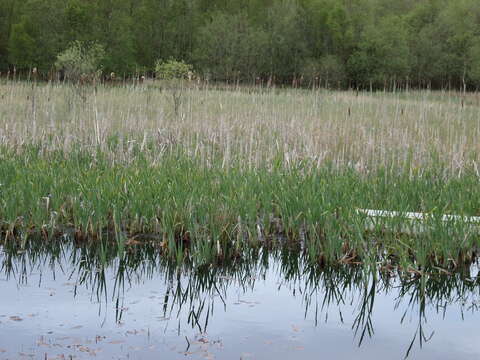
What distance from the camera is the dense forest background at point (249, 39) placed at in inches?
1156

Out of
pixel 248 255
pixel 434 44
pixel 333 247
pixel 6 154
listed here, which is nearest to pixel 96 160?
pixel 6 154

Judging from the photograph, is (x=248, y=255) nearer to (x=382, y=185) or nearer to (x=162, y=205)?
(x=162, y=205)

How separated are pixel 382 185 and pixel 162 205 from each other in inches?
83.2

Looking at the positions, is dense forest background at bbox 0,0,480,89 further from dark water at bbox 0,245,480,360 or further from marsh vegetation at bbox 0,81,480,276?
dark water at bbox 0,245,480,360

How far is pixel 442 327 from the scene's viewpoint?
3.95 metres

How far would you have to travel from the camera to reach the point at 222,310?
411 centimetres

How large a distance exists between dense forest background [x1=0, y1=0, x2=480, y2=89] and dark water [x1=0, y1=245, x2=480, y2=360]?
23.9 meters

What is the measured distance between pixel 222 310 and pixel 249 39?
3307 cm

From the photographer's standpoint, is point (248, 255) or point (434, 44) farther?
point (434, 44)

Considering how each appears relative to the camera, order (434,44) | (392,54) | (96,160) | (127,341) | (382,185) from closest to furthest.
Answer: (127,341), (382,185), (96,160), (392,54), (434,44)

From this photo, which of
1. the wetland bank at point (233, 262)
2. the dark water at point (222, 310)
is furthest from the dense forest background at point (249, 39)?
the dark water at point (222, 310)

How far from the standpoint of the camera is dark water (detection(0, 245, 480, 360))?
A: 11.6 ft

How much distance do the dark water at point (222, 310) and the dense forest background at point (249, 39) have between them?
23.9 meters

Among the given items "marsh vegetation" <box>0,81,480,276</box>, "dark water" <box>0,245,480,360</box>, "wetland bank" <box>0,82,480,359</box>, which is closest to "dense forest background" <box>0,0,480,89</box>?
"marsh vegetation" <box>0,81,480,276</box>
